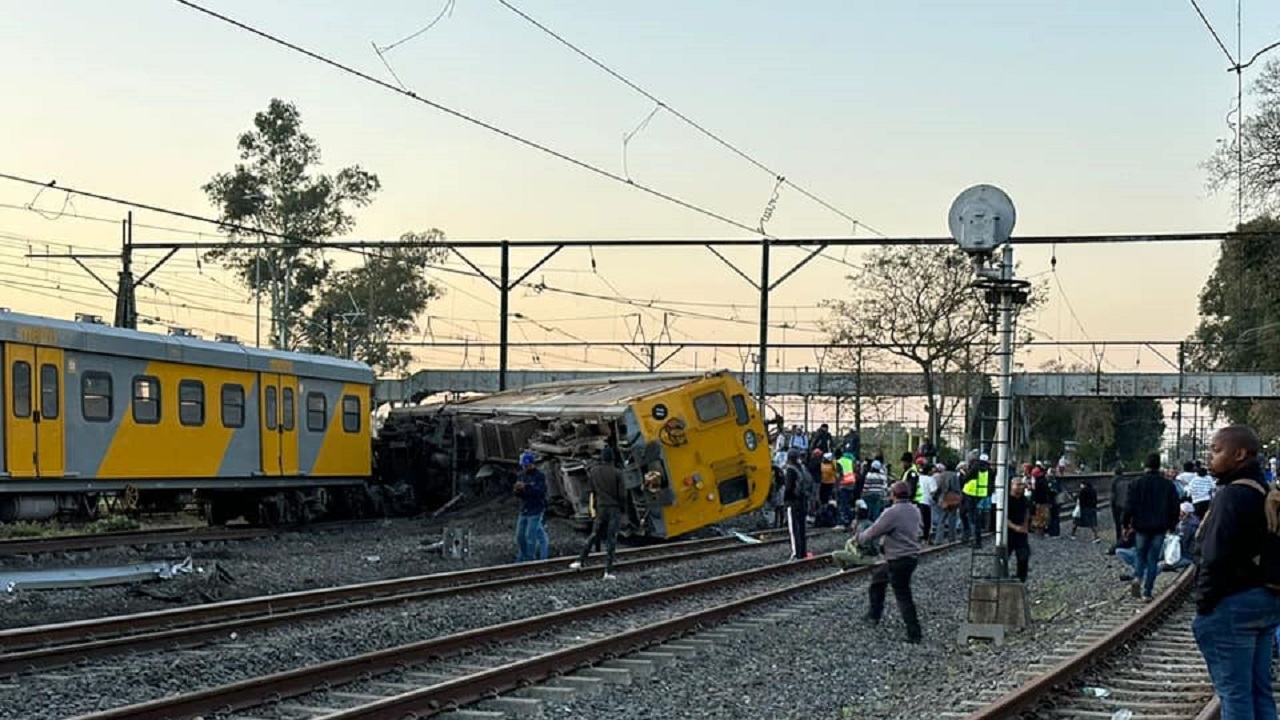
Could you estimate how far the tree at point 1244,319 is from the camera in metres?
37.8

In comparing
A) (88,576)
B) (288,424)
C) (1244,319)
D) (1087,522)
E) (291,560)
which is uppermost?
(1244,319)

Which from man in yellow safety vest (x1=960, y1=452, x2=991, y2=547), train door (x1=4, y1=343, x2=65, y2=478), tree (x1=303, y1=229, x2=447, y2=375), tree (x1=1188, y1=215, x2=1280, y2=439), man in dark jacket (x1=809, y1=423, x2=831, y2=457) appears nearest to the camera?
train door (x1=4, y1=343, x2=65, y2=478)

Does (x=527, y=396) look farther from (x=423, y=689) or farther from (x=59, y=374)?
(x=423, y=689)

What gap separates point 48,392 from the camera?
19.3 m

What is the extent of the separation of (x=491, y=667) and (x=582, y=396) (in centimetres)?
1337

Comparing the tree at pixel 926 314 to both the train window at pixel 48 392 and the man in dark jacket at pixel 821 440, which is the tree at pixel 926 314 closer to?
the man in dark jacket at pixel 821 440

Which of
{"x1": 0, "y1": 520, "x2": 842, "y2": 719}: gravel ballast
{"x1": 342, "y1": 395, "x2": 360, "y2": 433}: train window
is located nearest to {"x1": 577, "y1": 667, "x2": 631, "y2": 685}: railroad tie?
{"x1": 0, "y1": 520, "x2": 842, "y2": 719}: gravel ballast

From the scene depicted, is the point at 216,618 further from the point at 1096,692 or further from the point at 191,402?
the point at 191,402

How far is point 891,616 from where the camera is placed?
15.5 meters

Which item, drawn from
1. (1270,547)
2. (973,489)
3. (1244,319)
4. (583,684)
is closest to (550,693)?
(583,684)

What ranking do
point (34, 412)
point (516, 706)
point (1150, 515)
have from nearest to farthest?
point (516, 706)
point (1150, 515)
point (34, 412)

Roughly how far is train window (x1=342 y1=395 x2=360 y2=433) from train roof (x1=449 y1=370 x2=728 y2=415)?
1899mm

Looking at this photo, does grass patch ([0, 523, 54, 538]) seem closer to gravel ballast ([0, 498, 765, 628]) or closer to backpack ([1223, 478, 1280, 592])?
gravel ballast ([0, 498, 765, 628])

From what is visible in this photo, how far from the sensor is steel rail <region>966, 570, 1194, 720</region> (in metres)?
9.09
